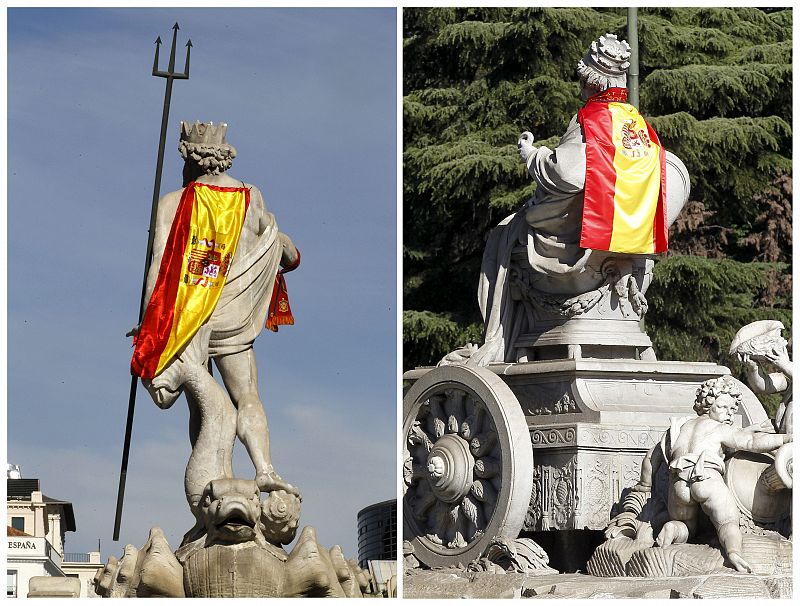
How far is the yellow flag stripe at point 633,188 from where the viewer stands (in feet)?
32.9

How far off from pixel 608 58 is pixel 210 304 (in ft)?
9.31

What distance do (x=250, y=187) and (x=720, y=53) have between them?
10.9 meters

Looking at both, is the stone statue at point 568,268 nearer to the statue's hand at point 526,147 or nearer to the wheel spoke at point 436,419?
the statue's hand at point 526,147

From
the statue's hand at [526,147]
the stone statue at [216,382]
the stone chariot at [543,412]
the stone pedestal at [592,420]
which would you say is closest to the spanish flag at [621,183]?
the stone chariot at [543,412]

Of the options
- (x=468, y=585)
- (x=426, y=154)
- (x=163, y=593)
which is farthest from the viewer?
(x=426, y=154)

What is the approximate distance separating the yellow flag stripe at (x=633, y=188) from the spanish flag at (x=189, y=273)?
7.38 ft

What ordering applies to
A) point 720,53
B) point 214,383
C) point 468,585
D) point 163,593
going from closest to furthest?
point 163,593
point 214,383
point 468,585
point 720,53

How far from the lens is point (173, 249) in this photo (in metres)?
8.55

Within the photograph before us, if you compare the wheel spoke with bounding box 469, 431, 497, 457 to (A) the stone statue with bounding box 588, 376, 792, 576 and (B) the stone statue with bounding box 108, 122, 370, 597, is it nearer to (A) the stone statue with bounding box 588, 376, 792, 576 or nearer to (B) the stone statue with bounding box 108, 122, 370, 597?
(A) the stone statue with bounding box 588, 376, 792, 576

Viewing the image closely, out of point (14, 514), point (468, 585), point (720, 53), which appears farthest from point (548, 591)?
point (720, 53)

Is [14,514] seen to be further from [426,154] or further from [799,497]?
[426,154]

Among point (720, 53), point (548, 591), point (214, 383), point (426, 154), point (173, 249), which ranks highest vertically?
point (720, 53)

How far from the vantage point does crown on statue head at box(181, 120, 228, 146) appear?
876cm

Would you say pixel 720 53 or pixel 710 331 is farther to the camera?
pixel 720 53
